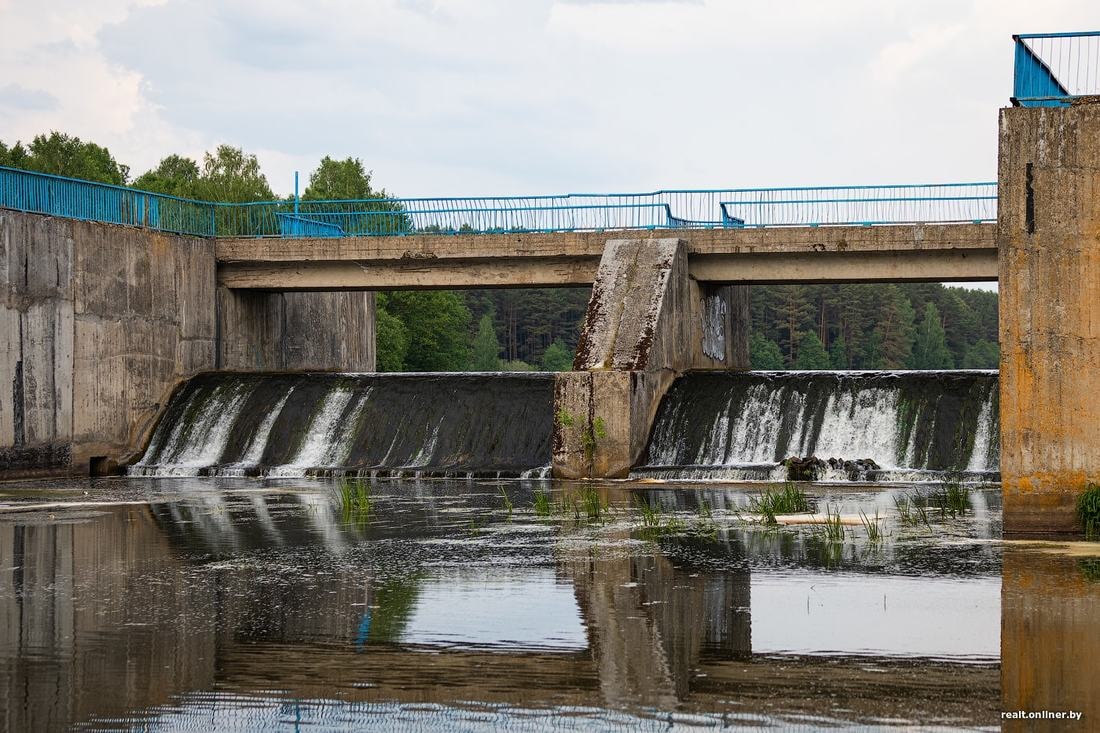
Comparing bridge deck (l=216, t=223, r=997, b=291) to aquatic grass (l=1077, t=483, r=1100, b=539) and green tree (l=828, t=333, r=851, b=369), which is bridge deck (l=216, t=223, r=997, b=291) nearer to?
aquatic grass (l=1077, t=483, r=1100, b=539)

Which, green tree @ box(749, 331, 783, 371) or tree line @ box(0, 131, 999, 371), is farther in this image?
green tree @ box(749, 331, 783, 371)

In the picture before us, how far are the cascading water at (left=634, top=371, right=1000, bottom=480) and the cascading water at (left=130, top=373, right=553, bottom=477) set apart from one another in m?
3.23

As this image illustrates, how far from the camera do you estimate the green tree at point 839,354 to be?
392ft

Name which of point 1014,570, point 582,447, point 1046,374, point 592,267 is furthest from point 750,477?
point 1014,570

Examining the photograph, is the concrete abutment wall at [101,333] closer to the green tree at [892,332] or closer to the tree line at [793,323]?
the tree line at [793,323]

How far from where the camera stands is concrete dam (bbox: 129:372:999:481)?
31.5m

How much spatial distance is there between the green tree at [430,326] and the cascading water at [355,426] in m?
41.1

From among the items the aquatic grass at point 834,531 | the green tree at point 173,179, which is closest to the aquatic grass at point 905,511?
the aquatic grass at point 834,531

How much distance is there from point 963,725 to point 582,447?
23.9m

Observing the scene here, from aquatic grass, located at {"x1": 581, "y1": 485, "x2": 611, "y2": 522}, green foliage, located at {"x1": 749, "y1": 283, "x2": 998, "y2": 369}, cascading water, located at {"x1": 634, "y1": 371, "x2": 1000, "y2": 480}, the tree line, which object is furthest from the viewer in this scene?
green foliage, located at {"x1": 749, "y1": 283, "x2": 998, "y2": 369}

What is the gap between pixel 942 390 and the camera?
33.2 metres

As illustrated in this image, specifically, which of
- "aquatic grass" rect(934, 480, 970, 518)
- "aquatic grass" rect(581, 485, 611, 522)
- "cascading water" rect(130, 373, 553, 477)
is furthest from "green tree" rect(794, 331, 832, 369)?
"aquatic grass" rect(581, 485, 611, 522)

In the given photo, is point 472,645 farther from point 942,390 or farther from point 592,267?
point 592,267

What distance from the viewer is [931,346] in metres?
130
